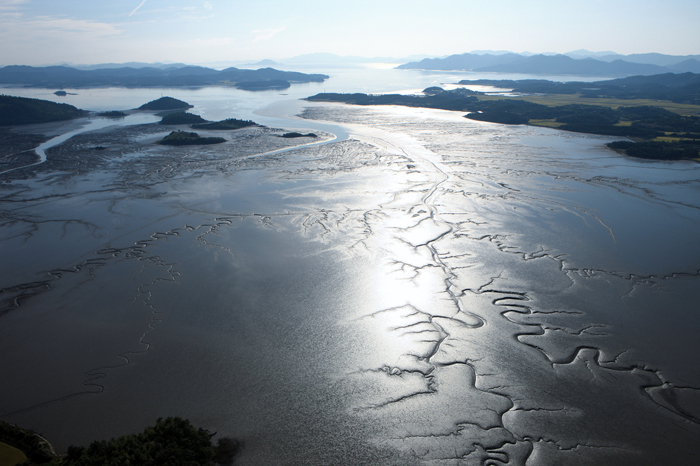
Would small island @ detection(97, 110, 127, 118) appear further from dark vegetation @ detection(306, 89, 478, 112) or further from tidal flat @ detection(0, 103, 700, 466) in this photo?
tidal flat @ detection(0, 103, 700, 466)

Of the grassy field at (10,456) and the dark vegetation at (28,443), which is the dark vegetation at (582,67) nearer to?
the dark vegetation at (28,443)

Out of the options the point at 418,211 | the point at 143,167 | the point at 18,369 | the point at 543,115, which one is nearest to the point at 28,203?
the point at 143,167

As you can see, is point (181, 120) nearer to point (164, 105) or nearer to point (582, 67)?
point (164, 105)

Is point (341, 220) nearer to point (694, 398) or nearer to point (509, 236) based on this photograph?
point (509, 236)

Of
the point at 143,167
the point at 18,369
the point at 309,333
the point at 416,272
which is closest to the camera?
the point at 18,369

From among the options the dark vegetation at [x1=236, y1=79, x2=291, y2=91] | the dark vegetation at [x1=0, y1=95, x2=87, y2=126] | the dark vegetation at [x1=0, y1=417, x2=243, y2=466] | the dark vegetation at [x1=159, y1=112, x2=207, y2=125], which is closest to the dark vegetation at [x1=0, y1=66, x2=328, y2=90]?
the dark vegetation at [x1=236, y1=79, x2=291, y2=91]

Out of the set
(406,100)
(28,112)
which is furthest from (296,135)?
(406,100)

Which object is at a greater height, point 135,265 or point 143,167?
point 143,167

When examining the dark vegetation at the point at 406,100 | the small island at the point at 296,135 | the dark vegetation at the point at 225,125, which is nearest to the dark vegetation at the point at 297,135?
the small island at the point at 296,135
